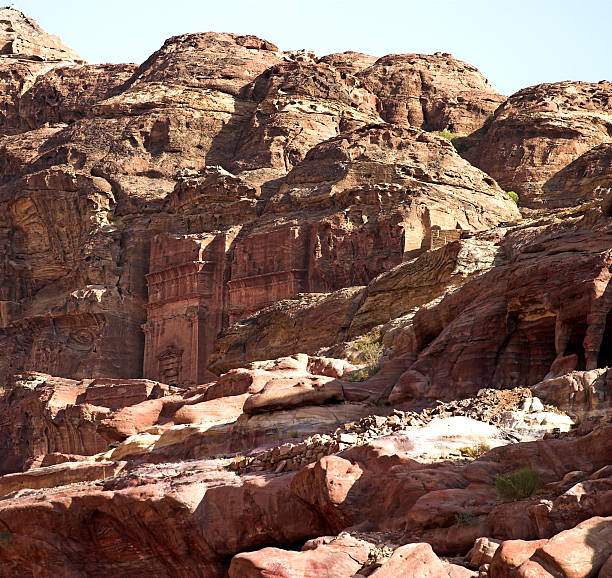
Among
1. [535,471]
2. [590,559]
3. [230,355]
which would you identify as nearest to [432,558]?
[590,559]

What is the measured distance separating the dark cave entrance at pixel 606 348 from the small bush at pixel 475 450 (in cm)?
551

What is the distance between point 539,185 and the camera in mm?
79125

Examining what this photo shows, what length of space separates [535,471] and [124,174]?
61.0m

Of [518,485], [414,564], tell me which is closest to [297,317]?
[518,485]

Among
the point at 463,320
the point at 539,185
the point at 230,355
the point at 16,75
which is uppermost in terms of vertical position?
the point at 16,75

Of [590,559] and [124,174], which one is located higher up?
[124,174]

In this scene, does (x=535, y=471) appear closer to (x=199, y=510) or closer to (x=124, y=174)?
(x=199, y=510)

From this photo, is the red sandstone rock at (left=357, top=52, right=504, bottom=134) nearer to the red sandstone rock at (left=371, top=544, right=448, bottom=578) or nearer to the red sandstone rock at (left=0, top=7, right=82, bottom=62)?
the red sandstone rock at (left=0, top=7, right=82, bottom=62)

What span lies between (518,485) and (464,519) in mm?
1195

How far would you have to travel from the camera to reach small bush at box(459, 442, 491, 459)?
21469 millimetres

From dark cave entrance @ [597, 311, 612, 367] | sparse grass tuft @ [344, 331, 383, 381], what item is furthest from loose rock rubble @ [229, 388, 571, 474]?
sparse grass tuft @ [344, 331, 383, 381]

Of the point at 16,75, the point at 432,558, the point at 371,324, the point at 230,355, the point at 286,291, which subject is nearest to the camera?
the point at 432,558

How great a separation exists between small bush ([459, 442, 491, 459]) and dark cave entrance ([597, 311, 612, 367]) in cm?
551

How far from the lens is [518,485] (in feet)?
60.7
